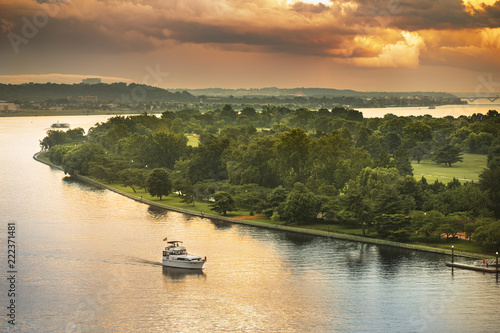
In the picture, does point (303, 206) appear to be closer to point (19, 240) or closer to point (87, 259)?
point (87, 259)

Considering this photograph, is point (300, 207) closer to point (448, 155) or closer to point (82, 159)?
point (448, 155)

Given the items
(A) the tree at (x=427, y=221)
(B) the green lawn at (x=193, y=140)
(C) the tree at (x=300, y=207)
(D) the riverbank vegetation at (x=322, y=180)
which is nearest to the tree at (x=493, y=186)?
(D) the riverbank vegetation at (x=322, y=180)

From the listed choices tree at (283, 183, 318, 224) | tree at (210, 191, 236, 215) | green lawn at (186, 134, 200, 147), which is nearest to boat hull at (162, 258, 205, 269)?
tree at (283, 183, 318, 224)

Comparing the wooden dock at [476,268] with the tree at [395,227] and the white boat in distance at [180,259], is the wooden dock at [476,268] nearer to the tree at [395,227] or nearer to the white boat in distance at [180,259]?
the tree at [395,227]

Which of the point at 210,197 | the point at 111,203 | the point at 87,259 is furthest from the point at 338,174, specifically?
the point at 87,259

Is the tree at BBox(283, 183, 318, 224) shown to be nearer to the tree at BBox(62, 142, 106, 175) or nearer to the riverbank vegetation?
the riverbank vegetation

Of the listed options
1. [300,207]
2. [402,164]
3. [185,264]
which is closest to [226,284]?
[185,264]
